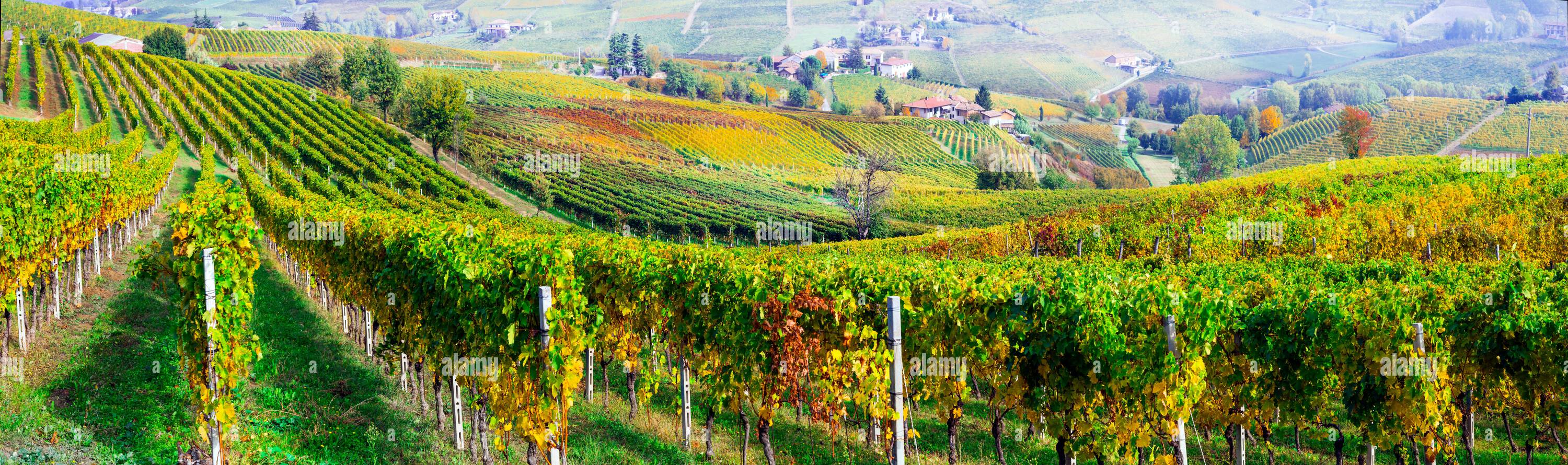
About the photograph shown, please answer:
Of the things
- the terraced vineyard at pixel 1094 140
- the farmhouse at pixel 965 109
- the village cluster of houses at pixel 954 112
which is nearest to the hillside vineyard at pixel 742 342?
the terraced vineyard at pixel 1094 140

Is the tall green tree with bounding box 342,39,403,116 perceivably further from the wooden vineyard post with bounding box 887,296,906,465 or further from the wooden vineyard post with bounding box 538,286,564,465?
the wooden vineyard post with bounding box 887,296,906,465

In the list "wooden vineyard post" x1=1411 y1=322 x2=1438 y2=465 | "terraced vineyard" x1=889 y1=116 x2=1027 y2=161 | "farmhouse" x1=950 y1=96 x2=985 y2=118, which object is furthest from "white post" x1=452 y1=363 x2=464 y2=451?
"farmhouse" x1=950 y1=96 x2=985 y2=118

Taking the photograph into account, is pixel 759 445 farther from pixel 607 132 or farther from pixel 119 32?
pixel 119 32

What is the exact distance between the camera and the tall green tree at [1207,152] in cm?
13012

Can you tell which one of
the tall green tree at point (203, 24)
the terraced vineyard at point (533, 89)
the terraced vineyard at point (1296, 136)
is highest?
the tall green tree at point (203, 24)

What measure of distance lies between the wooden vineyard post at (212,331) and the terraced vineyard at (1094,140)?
136 metres

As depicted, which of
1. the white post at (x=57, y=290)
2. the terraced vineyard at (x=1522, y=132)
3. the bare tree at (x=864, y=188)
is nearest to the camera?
the white post at (x=57, y=290)

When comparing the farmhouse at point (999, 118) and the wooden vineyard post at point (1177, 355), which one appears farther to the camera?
the farmhouse at point (999, 118)

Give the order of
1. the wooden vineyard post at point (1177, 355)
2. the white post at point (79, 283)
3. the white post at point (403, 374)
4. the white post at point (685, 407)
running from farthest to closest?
the white post at point (79, 283) → the white post at point (403, 374) → the white post at point (685, 407) → the wooden vineyard post at point (1177, 355)

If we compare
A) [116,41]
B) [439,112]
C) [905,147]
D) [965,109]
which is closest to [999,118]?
[965,109]

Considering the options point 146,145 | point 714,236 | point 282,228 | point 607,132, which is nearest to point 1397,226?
point 282,228

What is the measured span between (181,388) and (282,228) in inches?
399

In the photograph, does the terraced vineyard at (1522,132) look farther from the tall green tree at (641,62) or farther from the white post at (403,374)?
the white post at (403,374)

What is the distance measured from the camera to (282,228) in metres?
21.2
